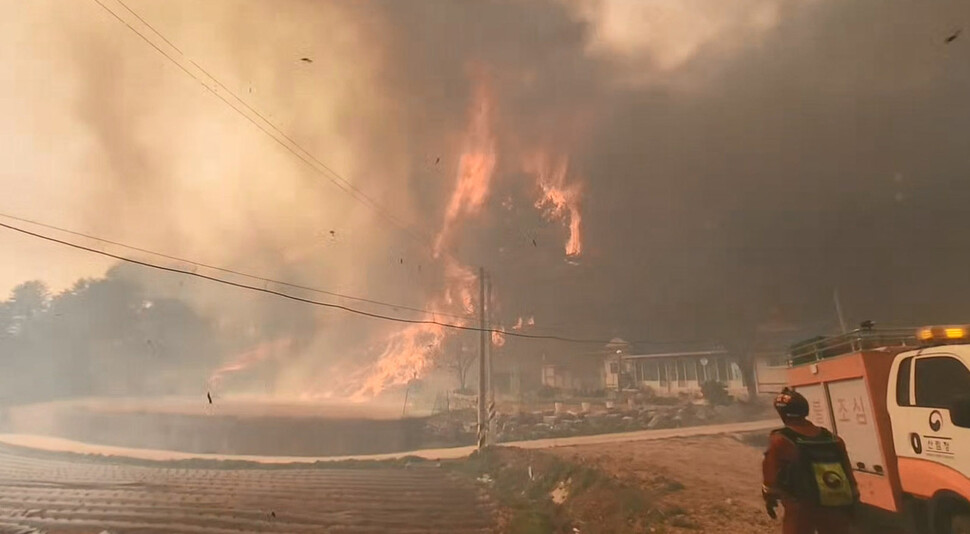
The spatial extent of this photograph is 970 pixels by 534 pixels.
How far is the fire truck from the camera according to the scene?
10.8 feet

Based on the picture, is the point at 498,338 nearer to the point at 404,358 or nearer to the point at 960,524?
the point at 404,358

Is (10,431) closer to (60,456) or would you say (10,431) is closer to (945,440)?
(60,456)

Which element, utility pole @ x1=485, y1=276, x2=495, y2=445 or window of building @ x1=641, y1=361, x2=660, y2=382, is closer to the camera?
window of building @ x1=641, y1=361, x2=660, y2=382

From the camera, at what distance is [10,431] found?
1620 centimetres

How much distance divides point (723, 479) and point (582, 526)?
198 cm

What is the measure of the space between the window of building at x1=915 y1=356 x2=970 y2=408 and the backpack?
4.80 ft

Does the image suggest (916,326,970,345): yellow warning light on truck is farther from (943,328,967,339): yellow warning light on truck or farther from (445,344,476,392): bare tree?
(445,344,476,392): bare tree

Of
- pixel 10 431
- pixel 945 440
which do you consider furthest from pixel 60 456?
pixel 945 440

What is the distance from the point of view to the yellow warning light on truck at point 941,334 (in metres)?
3.62

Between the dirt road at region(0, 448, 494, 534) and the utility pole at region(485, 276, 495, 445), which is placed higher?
the utility pole at region(485, 276, 495, 445)

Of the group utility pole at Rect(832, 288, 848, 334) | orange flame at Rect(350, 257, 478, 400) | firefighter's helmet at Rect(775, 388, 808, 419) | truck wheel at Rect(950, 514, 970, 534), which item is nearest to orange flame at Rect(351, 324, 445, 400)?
orange flame at Rect(350, 257, 478, 400)

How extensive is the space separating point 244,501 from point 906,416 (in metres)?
9.81

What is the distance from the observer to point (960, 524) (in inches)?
128

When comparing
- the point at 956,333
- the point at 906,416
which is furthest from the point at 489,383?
the point at 956,333
